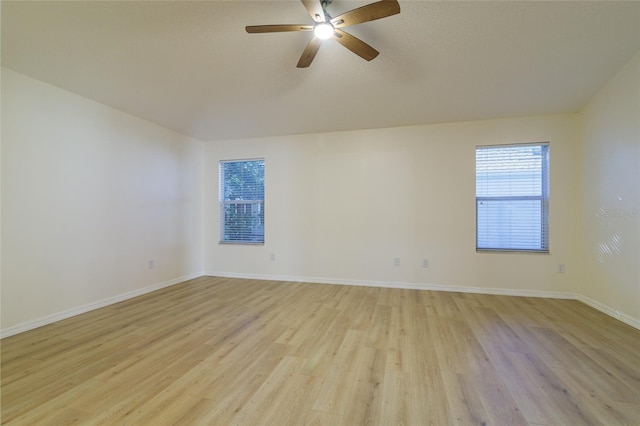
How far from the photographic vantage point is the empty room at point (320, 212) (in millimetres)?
1778

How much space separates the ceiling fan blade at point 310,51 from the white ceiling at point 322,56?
0.59ft

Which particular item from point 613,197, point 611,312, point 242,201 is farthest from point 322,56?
point 611,312

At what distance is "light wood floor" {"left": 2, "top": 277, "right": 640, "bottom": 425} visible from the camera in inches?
59.9

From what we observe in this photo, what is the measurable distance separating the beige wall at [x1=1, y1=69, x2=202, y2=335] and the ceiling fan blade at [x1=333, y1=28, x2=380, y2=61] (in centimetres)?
312

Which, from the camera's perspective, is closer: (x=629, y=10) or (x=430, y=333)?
(x=629, y=10)

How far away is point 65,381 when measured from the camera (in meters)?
1.82

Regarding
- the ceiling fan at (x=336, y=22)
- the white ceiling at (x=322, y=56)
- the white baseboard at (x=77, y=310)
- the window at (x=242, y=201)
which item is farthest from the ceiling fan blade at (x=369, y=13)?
the white baseboard at (x=77, y=310)

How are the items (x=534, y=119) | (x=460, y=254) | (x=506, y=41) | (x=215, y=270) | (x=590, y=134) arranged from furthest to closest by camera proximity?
(x=215, y=270) < (x=460, y=254) < (x=534, y=119) < (x=590, y=134) < (x=506, y=41)

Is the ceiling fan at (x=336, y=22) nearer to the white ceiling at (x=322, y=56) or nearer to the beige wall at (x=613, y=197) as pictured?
the white ceiling at (x=322, y=56)

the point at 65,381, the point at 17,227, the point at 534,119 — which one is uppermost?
the point at 534,119

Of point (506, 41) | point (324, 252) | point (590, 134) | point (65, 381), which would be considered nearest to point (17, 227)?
point (65, 381)

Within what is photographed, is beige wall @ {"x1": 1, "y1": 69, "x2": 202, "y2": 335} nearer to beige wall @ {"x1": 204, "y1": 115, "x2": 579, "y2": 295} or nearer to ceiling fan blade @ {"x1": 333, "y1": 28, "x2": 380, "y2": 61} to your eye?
beige wall @ {"x1": 204, "y1": 115, "x2": 579, "y2": 295}

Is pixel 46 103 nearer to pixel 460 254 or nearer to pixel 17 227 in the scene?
pixel 17 227

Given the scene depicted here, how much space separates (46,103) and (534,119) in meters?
5.92
